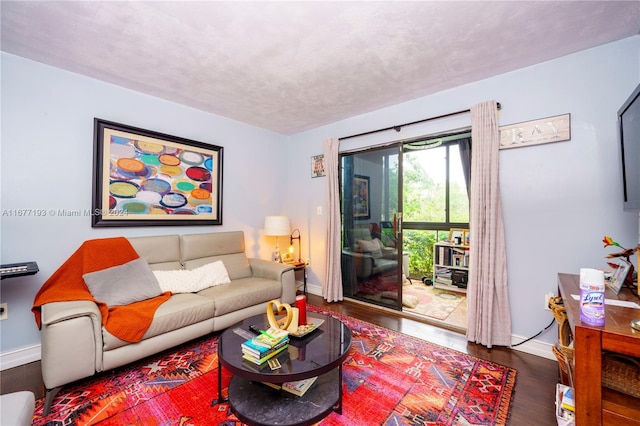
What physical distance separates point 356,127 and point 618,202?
2574 millimetres

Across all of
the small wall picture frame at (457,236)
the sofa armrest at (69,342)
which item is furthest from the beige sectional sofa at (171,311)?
the small wall picture frame at (457,236)

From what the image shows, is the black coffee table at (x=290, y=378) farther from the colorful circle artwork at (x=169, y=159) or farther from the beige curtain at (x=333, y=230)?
the colorful circle artwork at (x=169, y=159)

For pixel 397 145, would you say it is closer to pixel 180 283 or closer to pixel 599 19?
pixel 599 19

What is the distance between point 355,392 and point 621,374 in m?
1.36

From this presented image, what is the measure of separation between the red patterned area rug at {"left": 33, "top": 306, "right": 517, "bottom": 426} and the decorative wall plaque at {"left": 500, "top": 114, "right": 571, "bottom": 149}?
6.14 ft

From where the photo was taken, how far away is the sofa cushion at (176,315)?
6.17ft

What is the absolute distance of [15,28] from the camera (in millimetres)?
1839

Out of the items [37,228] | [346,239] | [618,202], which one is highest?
[618,202]

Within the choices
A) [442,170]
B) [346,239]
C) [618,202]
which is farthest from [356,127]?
[618,202]

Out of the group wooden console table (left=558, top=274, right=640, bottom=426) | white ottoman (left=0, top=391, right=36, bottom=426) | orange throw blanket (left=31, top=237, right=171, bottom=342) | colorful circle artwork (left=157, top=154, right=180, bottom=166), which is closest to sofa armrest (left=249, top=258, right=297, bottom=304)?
orange throw blanket (left=31, top=237, right=171, bottom=342)

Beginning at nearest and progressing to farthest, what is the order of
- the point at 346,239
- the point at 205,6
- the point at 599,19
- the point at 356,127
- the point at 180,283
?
the point at 205,6, the point at 599,19, the point at 180,283, the point at 356,127, the point at 346,239

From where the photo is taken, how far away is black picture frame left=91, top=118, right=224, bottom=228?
2.59 m

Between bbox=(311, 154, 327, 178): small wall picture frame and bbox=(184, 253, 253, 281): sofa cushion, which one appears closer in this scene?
bbox=(184, 253, 253, 281): sofa cushion

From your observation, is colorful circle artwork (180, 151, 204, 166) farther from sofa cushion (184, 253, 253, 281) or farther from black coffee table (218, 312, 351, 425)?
black coffee table (218, 312, 351, 425)
